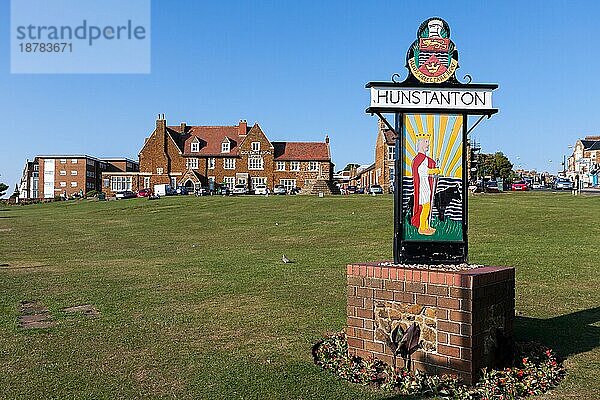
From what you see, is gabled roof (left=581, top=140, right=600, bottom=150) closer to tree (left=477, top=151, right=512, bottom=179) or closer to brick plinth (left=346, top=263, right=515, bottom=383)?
tree (left=477, top=151, right=512, bottom=179)

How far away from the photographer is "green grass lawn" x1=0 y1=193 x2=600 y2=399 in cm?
688

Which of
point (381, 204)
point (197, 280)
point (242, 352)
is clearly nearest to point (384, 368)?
point (242, 352)

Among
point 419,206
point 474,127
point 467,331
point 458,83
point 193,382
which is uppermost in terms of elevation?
point 458,83

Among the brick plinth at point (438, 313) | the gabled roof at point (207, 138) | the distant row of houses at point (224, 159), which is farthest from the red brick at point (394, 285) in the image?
the gabled roof at point (207, 138)

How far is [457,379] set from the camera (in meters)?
6.58

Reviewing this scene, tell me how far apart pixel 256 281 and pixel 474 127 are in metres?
7.39

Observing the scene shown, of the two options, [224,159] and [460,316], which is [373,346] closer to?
[460,316]

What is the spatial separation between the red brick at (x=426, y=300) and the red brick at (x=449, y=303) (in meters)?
0.07

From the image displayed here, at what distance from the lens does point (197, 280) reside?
562 inches

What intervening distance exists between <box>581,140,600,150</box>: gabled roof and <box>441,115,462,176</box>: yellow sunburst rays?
13165cm

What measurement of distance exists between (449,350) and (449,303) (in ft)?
1.66

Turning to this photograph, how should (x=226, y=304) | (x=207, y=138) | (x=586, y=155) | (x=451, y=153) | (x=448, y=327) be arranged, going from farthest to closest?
1. (x=586, y=155)
2. (x=207, y=138)
3. (x=226, y=304)
4. (x=451, y=153)
5. (x=448, y=327)

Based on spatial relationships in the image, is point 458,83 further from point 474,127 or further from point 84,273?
point 84,273

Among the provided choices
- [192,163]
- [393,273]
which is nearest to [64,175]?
[192,163]
